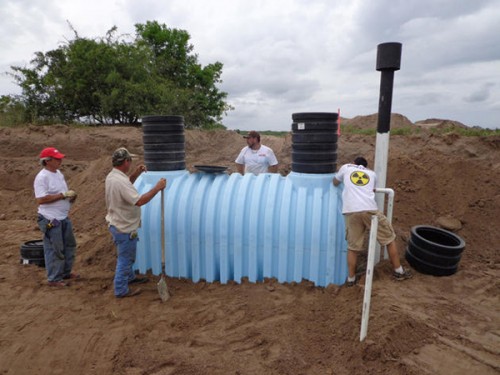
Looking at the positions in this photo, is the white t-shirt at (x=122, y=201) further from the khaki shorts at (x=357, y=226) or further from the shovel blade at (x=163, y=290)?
the khaki shorts at (x=357, y=226)

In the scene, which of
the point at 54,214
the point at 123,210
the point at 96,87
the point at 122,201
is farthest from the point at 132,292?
the point at 96,87

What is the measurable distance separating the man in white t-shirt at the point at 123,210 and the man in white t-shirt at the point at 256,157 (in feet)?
7.58

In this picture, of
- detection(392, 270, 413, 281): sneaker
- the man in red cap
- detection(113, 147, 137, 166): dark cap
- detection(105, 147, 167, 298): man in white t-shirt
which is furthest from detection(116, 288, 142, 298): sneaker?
detection(392, 270, 413, 281): sneaker

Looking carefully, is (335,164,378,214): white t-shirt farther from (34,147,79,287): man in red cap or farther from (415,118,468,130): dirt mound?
(415,118,468,130): dirt mound

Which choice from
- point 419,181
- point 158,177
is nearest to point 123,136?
point 158,177

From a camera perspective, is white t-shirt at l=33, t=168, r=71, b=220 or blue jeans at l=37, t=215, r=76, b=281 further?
blue jeans at l=37, t=215, r=76, b=281

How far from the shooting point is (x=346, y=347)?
148 inches

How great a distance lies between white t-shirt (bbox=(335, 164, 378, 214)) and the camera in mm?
4707

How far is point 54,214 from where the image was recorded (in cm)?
541

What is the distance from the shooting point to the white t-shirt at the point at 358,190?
15.4ft

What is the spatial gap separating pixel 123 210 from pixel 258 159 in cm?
280

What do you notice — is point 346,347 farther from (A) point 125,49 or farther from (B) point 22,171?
(A) point 125,49

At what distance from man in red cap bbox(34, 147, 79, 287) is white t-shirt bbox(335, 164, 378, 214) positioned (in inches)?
155

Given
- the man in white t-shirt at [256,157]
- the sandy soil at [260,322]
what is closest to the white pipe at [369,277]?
the sandy soil at [260,322]
